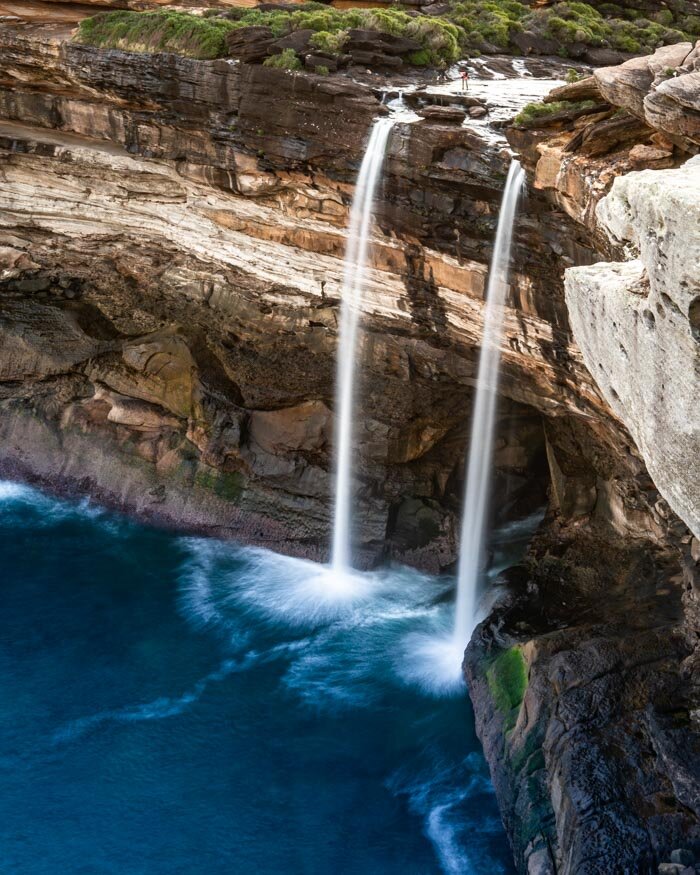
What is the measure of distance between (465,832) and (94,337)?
21.6m

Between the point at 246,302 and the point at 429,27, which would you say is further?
the point at 429,27

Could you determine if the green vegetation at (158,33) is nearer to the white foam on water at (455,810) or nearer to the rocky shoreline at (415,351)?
the rocky shoreline at (415,351)

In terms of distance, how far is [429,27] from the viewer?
30.7 metres

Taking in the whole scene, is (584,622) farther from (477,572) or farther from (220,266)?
(220,266)

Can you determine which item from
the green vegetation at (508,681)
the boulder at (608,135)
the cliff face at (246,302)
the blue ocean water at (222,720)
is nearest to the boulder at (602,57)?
the cliff face at (246,302)

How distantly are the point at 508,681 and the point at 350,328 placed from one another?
11.9 m

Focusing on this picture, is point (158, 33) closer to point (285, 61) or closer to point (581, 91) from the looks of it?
point (285, 61)

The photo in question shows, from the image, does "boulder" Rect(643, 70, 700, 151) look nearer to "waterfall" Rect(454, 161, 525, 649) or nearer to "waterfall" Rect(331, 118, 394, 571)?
"waterfall" Rect(454, 161, 525, 649)

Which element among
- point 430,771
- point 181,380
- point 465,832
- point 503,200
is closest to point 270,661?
point 430,771

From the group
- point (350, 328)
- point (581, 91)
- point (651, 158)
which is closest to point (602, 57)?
point (581, 91)

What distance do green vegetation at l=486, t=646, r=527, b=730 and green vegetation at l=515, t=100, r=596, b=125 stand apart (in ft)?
43.4

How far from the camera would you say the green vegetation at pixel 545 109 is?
71.8ft

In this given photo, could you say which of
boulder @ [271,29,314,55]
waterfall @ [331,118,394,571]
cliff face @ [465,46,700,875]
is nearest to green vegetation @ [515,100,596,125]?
cliff face @ [465,46,700,875]

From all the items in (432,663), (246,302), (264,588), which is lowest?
(432,663)
